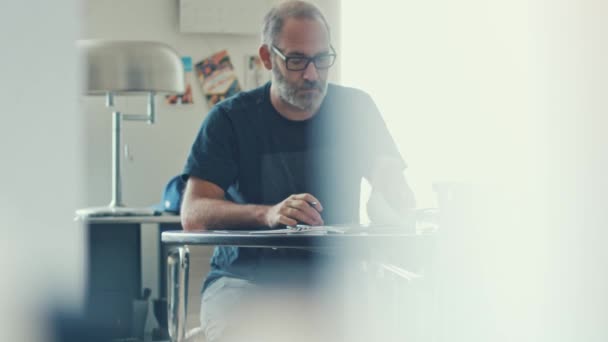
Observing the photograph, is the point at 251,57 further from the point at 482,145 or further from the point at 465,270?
the point at 465,270

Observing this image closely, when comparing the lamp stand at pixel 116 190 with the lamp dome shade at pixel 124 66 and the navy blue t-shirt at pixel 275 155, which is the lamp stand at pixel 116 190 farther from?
the navy blue t-shirt at pixel 275 155

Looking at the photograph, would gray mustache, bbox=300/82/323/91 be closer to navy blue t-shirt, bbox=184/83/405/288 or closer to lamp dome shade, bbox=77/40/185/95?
navy blue t-shirt, bbox=184/83/405/288

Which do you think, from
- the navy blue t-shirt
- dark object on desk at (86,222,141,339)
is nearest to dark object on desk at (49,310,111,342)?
dark object on desk at (86,222,141,339)

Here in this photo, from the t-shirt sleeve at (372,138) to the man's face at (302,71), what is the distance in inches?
7.5

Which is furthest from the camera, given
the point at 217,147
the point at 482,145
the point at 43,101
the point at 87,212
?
the point at 87,212

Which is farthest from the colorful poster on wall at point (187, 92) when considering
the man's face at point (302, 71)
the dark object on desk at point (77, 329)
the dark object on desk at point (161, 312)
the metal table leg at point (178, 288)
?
the metal table leg at point (178, 288)

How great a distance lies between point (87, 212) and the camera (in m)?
3.36

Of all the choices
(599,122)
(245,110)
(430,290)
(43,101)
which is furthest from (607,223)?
(43,101)

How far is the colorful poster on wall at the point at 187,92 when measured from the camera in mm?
4133

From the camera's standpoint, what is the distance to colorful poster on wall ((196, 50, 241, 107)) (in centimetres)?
414

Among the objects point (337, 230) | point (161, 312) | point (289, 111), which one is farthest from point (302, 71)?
point (161, 312)

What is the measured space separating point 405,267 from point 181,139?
2.69 meters

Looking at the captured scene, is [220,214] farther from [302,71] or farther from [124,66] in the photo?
[124,66]

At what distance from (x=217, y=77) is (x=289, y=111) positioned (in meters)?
2.07
